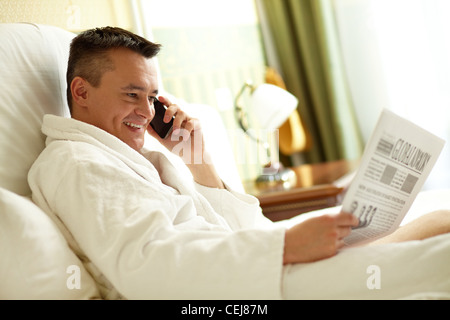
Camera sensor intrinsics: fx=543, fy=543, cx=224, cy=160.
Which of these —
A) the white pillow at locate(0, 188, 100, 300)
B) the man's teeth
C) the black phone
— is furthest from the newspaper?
the black phone

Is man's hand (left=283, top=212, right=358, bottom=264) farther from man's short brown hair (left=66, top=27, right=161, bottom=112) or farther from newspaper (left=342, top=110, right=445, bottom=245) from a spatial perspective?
man's short brown hair (left=66, top=27, right=161, bottom=112)

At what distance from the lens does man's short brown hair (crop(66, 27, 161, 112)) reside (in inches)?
57.5

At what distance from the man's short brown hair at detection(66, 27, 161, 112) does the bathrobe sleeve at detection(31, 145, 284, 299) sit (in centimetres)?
40

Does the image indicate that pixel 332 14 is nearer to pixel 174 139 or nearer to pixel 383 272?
pixel 174 139

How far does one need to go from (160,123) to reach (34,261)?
76 cm

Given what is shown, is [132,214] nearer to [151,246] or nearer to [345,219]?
[151,246]

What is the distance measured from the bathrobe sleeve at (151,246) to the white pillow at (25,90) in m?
0.20

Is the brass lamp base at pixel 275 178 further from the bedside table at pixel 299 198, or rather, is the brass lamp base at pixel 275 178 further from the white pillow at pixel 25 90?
the white pillow at pixel 25 90

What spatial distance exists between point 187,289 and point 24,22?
1.00m

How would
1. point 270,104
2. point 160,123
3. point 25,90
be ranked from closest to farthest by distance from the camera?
point 25,90 < point 160,123 < point 270,104

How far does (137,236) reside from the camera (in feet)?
3.40

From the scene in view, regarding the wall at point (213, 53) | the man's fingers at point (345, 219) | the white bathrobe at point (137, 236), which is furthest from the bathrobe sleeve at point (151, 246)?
the wall at point (213, 53)

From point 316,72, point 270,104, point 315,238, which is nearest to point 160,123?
point 315,238
